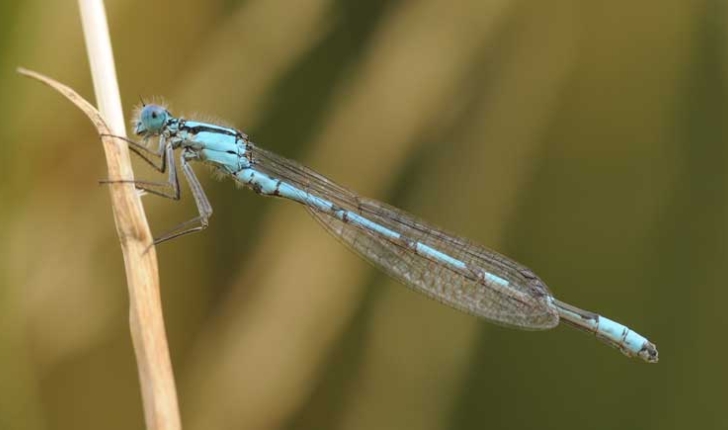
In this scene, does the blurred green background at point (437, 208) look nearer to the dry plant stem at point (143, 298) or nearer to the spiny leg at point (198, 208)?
the spiny leg at point (198, 208)

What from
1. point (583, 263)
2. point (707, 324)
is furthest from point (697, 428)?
point (583, 263)

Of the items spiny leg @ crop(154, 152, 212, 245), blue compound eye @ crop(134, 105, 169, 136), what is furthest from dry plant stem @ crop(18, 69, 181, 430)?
blue compound eye @ crop(134, 105, 169, 136)

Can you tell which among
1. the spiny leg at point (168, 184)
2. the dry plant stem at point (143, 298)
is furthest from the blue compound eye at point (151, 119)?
the dry plant stem at point (143, 298)

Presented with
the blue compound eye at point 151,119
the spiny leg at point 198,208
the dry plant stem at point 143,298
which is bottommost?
the dry plant stem at point 143,298

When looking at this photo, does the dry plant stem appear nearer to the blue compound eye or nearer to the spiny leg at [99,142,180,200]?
the spiny leg at [99,142,180,200]

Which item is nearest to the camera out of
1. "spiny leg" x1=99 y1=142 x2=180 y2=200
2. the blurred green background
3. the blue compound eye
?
"spiny leg" x1=99 y1=142 x2=180 y2=200

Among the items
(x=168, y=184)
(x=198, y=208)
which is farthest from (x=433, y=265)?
(x=168, y=184)
